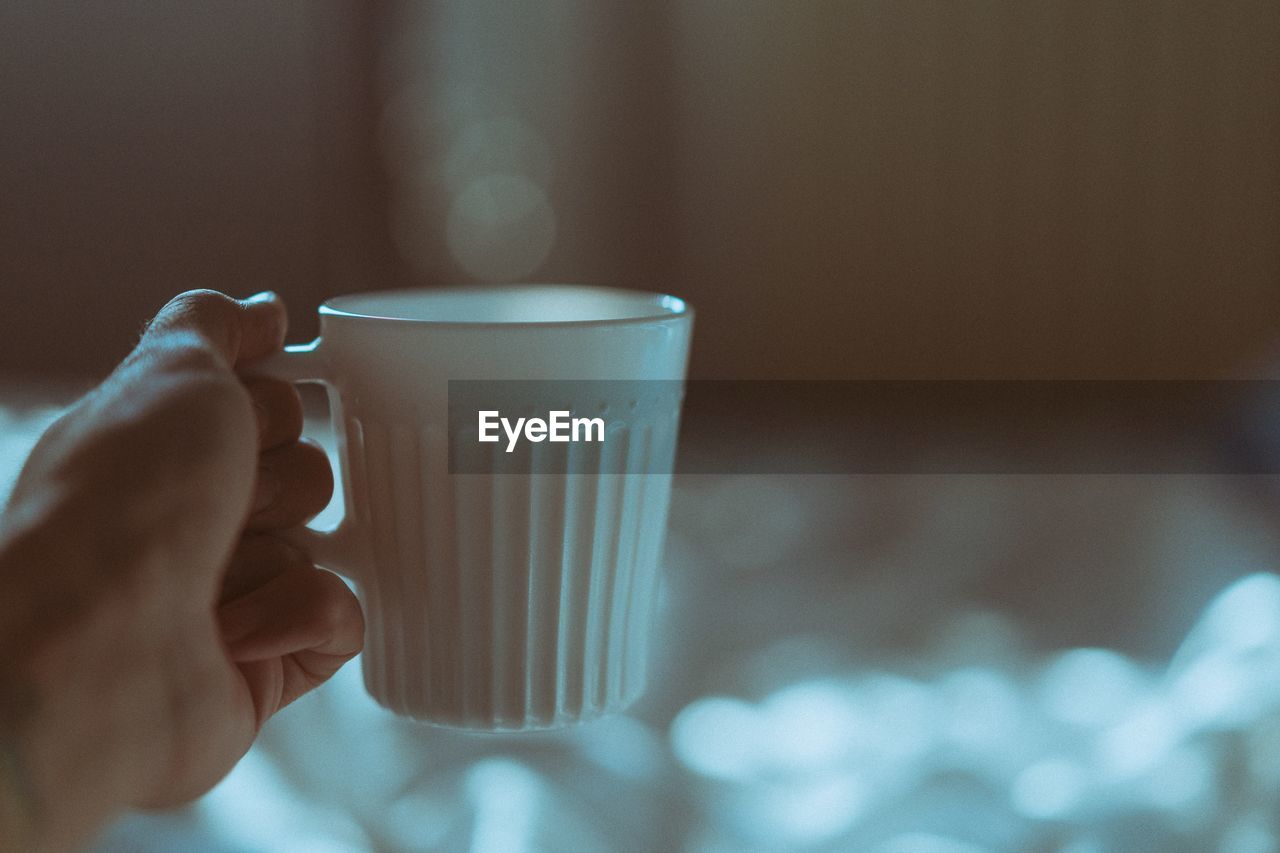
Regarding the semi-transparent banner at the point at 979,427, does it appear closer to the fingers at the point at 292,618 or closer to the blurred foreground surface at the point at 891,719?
the blurred foreground surface at the point at 891,719

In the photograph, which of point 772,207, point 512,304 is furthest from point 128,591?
point 772,207

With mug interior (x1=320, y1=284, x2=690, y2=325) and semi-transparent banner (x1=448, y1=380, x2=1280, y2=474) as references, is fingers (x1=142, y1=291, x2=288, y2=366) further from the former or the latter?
semi-transparent banner (x1=448, y1=380, x2=1280, y2=474)

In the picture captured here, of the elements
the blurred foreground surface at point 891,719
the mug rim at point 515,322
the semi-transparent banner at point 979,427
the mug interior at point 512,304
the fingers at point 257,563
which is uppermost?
the mug rim at point 515,322

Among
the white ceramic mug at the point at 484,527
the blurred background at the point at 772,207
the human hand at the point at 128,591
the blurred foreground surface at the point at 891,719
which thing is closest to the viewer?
the human hand at the point at 128,591

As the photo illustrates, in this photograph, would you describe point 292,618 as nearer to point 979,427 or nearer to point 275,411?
point 275,411

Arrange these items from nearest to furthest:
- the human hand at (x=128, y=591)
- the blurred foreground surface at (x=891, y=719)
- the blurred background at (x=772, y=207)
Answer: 1. the human hand at (x=128, y=591)
2. the blurred foreground surface at (x=891, y=719)
3. the blurred background at (x=772, y=207)

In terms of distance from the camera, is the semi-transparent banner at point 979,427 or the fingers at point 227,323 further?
the semi-transparent banner at point 979,427

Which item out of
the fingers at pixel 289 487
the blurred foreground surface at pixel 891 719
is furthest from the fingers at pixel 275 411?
the blurred foreground surface at pixel 891 719

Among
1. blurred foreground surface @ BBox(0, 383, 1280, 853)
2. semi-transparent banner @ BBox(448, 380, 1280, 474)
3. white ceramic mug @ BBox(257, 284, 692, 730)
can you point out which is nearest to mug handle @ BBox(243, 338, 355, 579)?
white ceramic mug @ BBox(257, 284, 692, 730)
